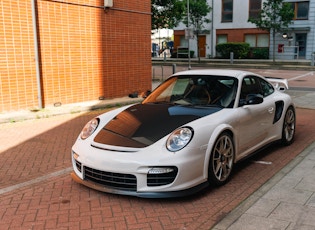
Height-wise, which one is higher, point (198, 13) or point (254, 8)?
point (254, 8)

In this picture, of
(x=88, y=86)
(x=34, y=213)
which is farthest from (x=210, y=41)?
(x=34, y=213)

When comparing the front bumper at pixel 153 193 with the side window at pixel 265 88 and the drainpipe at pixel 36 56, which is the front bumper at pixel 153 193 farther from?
the drainpipe at pixel 36 56

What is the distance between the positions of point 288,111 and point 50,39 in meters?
6.63

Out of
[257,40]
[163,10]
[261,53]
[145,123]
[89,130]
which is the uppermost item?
[163,10]

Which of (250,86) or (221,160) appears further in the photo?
(250,86)

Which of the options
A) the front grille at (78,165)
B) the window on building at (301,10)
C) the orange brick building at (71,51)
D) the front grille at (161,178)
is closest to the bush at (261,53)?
the window on building at (301,10)

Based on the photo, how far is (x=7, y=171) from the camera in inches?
221

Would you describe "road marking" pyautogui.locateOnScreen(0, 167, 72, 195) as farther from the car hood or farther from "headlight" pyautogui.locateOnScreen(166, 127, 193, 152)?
"headlight" pyautogui.locateOnScreen(166, 127, 193, 152)

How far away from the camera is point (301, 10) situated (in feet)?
114

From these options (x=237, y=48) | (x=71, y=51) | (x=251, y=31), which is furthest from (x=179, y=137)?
(x=251, y=31)

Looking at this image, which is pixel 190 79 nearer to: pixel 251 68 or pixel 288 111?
pixel 288 111

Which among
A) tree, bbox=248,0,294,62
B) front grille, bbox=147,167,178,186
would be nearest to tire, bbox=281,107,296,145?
front grille, bbox=147,167,178,186

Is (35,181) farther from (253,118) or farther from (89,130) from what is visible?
(253,118)

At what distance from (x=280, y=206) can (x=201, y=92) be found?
200 cm
